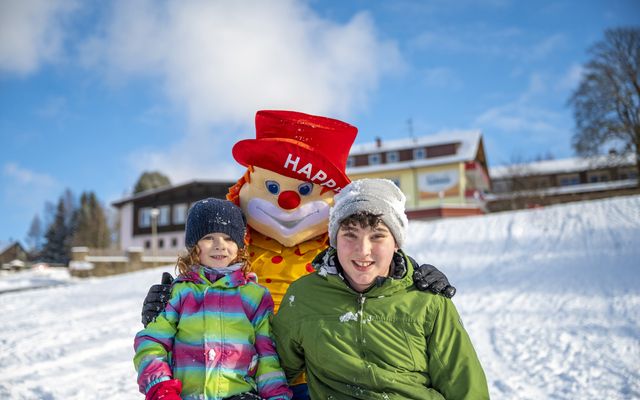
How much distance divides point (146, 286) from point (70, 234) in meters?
53.6

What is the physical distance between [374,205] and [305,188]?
4.32 ft

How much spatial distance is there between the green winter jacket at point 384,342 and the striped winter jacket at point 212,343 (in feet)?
0.61

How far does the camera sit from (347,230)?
243cm

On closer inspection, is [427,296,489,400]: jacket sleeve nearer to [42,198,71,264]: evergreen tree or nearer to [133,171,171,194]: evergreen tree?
[42,198,71,264]: evergreen tree

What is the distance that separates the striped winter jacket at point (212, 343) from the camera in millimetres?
2338

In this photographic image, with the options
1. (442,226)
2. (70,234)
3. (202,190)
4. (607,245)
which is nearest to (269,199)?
(607,245)

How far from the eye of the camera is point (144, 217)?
131 feet

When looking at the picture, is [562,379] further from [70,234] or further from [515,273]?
[70,234]

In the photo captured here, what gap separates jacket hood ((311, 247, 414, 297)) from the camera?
2.36 metres

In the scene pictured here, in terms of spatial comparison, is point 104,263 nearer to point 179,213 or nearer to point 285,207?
point 179,213

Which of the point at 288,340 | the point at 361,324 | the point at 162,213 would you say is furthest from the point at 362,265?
the point at 162,213

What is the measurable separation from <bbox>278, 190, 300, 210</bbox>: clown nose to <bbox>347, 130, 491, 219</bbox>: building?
1114 inches

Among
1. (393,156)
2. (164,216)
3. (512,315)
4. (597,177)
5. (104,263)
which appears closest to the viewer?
(512,315)

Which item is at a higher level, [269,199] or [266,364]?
[269,199]
